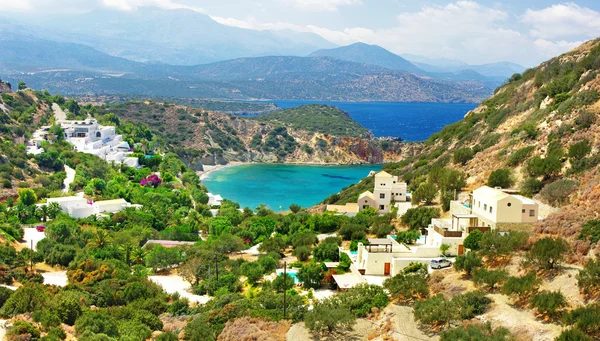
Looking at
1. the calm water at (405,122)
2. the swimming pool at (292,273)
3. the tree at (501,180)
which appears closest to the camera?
the swimming pool at (292,273)

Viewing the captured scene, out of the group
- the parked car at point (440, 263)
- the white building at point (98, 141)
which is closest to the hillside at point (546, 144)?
the parked car at point (440, 263)

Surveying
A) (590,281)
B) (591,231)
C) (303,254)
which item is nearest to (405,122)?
(303,254)

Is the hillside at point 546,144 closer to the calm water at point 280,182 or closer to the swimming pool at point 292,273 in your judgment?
the swimming pool at point 292,273

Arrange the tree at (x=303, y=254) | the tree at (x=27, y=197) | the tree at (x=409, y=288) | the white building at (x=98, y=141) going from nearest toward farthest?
the tree at (x=409, y=288), the tree at (x=303, y=254), the tree at (x=27, y=197), the white building at (x=98, y=141)

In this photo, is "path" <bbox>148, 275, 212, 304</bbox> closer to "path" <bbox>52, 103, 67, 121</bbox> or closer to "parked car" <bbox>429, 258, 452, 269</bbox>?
"parked car" <bbox>429, 258, 452, 269</bbox>

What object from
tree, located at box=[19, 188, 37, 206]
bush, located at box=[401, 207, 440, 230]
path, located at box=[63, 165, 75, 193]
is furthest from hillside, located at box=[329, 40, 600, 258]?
path, located at box=[63, 165, 75, 193]

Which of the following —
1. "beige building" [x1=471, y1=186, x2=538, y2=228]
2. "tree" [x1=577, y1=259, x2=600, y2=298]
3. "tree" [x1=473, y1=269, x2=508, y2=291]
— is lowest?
"tree" [x1=473, y1=269, x2=508, y2=291]
